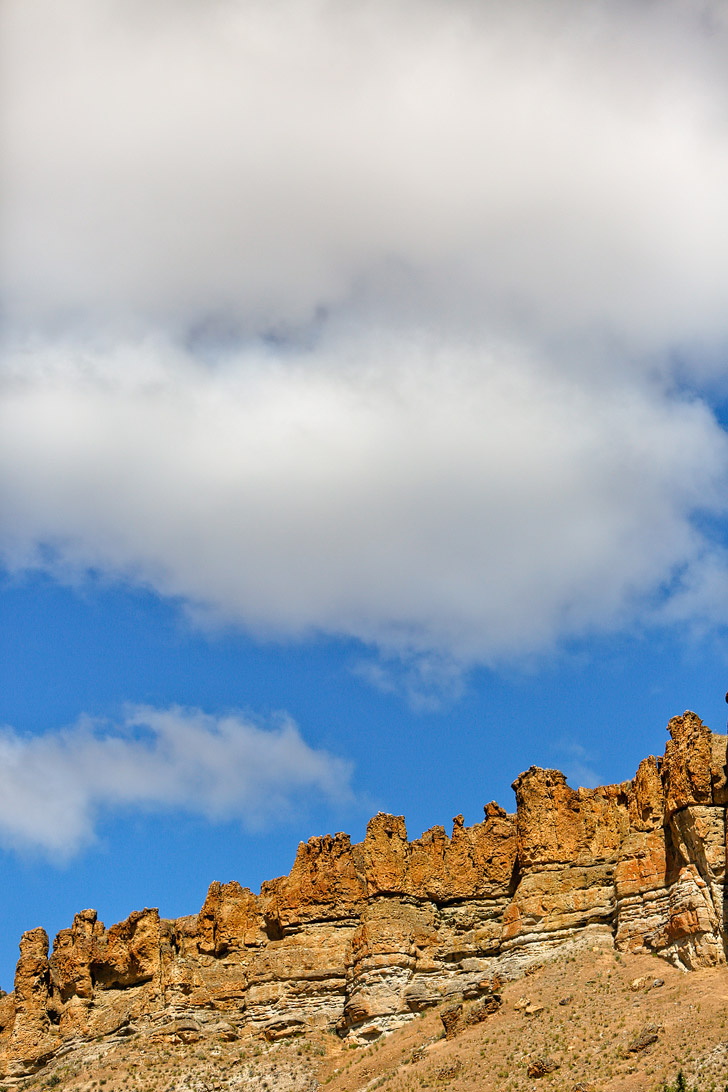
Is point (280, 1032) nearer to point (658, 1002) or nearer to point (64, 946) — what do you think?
point (64, 946)

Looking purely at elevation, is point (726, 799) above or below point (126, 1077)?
above

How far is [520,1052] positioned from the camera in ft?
201

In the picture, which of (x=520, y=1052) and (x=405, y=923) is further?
(x=405, y=923)

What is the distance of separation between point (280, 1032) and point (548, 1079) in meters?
25.3

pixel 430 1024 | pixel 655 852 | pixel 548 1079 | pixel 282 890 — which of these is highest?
pixel 282 890

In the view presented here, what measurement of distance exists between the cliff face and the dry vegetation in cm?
212

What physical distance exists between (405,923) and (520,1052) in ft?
62.4

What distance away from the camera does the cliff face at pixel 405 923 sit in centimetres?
7006

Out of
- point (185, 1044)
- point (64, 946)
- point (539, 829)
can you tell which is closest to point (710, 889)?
point (539, 829)

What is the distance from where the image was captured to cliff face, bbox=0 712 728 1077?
70062 millimetres

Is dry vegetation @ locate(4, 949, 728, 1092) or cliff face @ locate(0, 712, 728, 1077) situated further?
cliff face @ locate(0, 712, 728, 1077)

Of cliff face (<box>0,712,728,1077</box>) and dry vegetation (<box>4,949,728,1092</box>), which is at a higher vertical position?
cliff face (<box>0,712,728,1077</box>)

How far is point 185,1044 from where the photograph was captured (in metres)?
76.9

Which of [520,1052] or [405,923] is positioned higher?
[405,923]
